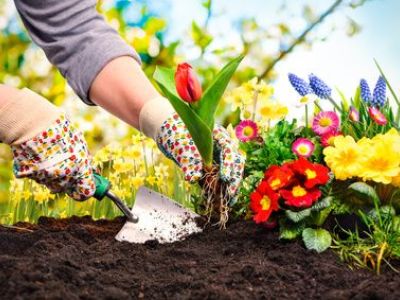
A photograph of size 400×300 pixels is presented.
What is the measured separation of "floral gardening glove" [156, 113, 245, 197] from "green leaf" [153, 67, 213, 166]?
0.05 meters

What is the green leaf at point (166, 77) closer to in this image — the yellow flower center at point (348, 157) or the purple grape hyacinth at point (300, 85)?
the purple grape hyacinth at point (300, 85)

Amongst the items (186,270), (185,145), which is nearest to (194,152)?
(185,145)

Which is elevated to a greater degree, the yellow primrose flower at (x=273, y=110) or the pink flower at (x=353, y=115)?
the yellow primrose flower at (x=273, y=110)

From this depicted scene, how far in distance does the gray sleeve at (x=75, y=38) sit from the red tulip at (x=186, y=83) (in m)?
0.43

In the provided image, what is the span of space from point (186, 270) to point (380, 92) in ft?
3.12

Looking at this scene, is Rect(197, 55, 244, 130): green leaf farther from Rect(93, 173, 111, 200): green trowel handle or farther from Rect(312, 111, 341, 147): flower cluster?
Rect(93, 173, 111, 200): green trowel handle

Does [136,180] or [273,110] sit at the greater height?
[273,110]

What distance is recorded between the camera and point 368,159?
2049mm

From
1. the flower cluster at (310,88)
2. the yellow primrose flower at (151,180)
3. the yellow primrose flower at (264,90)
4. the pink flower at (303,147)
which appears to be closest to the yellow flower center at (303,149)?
the pink flower at (303,147)

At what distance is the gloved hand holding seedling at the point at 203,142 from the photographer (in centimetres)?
217

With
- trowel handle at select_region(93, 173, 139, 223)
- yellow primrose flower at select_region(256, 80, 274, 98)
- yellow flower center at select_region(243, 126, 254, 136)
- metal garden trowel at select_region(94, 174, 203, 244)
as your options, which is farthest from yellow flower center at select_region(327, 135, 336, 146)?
trowel handle at select_region(93, 173, 139, 223)

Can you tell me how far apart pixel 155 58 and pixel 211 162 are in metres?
1.56

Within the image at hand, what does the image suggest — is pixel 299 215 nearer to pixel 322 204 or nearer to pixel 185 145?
pixel 322 204

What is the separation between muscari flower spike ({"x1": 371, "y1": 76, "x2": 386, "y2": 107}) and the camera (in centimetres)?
236
